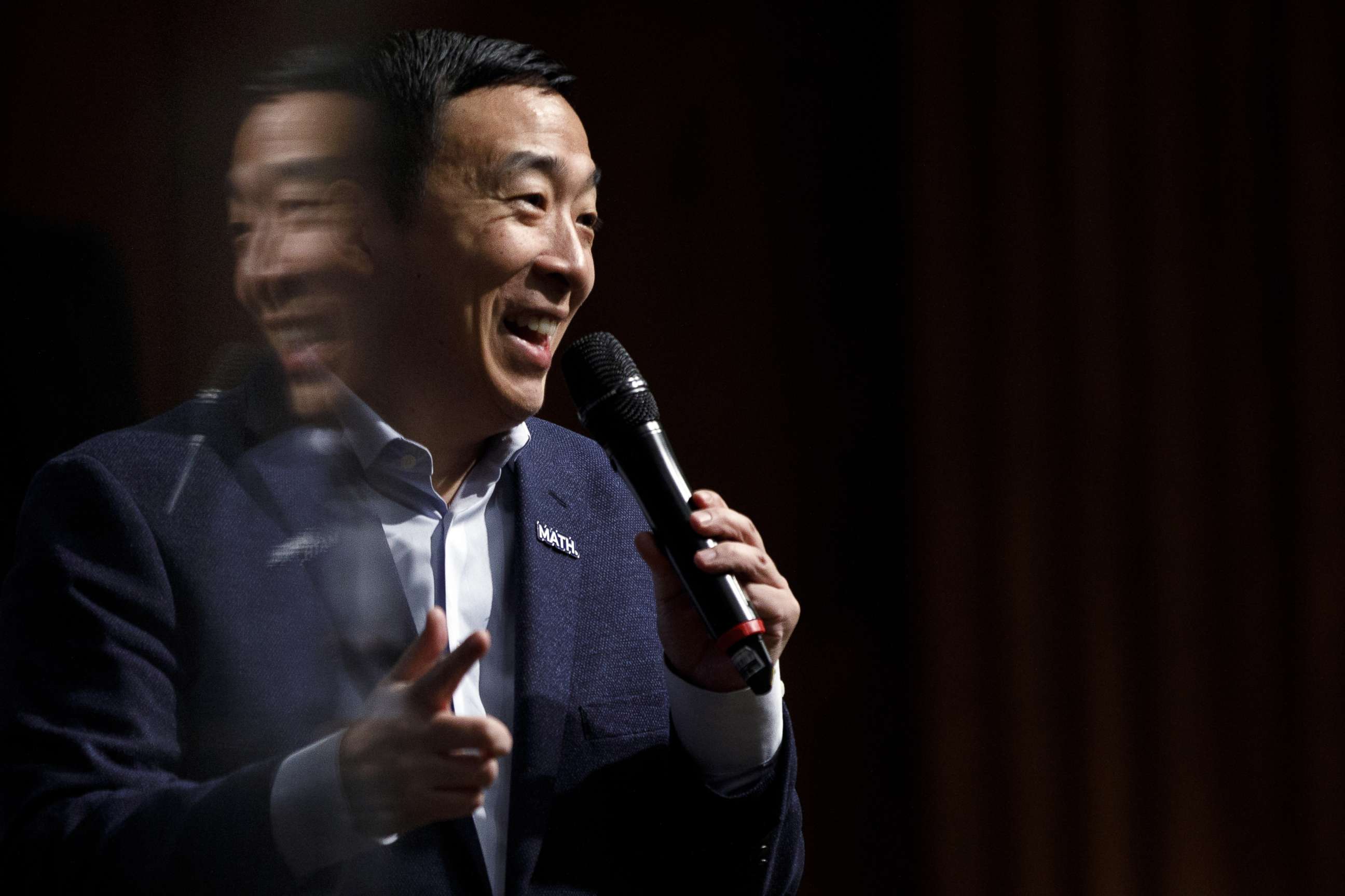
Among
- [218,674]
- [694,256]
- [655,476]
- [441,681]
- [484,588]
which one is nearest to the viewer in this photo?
[441,681]

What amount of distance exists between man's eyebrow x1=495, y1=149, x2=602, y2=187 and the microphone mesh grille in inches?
6.6

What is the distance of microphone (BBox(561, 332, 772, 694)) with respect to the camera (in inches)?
34.0

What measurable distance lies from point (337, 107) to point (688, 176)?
89 cm

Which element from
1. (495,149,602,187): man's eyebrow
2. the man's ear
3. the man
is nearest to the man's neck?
the man

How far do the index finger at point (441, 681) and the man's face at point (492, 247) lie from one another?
407 mm

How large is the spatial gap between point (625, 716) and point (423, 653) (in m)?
0.40

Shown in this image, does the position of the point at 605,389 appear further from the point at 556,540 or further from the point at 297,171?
the point at 297,171

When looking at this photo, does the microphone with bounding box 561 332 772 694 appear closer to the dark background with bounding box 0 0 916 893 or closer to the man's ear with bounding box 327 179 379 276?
the man's ear with bounding box 327 179 379 276

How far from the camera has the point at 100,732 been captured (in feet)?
2.62

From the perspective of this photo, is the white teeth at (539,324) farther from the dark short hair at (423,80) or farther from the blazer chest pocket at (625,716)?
the blazer chest pocket at (625,716)

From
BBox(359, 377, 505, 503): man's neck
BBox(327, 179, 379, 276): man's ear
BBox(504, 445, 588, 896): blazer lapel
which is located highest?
BBox(327, 179, 379, 276): man's ear

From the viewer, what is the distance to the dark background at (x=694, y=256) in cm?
87

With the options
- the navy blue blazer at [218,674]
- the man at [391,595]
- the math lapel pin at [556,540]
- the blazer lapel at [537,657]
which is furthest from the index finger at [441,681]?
the math lapel pin at [556,540]

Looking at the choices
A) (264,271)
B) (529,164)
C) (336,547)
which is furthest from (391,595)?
(529,164)
